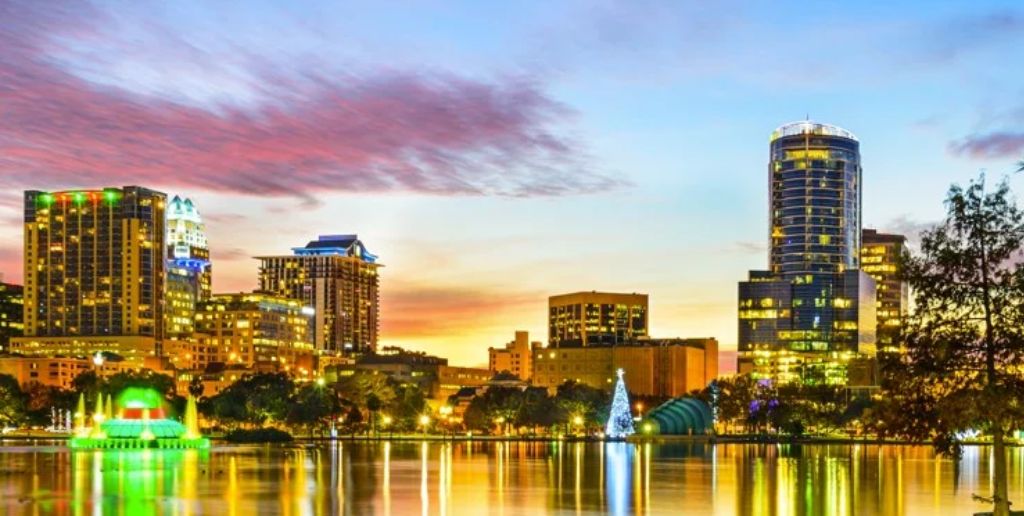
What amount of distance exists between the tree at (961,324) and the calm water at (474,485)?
1874cm

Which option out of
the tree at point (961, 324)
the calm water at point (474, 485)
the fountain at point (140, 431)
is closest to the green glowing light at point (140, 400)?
the fountain at point (140, 431)

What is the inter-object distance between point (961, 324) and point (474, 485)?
44000 mm

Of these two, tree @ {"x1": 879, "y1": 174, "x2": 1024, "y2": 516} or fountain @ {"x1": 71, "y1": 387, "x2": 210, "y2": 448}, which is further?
fountain @ {"x1": 71, "y1": 387, "x2": 210, "y2": 448}

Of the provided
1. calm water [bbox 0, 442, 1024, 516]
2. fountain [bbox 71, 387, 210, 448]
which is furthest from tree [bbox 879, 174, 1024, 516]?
fountain [bbox 71, 387, 210, 448]

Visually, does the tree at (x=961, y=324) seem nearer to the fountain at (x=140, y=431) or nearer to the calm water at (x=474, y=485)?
the calm water at (x=474, y=485)

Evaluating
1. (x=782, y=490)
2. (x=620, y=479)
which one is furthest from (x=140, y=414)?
(x=782, y=490)

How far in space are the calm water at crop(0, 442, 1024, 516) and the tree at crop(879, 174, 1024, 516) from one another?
61.5 ft

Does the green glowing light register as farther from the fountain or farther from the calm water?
the calm water

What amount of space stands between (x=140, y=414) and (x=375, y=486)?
80674 mm

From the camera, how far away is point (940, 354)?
4416cm

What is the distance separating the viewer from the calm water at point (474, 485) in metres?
66.2

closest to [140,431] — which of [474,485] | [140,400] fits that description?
[140,400]

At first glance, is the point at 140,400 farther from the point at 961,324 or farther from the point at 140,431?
the point at 961,324

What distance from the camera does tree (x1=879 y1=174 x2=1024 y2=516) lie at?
146 feet
